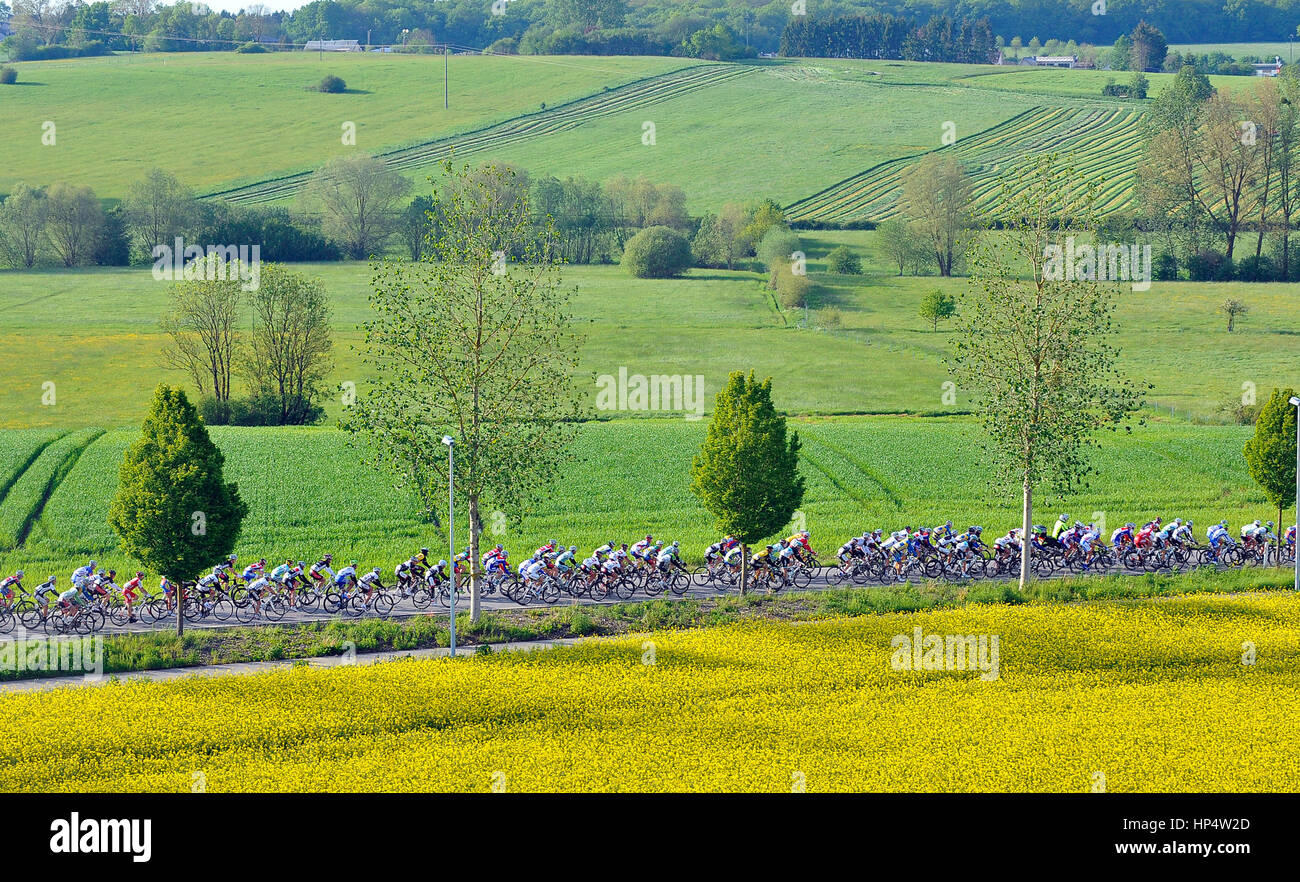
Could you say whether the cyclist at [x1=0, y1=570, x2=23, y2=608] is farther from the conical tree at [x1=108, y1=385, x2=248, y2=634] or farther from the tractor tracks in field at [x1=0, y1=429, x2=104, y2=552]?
the tractor tracks in field at [x1=0, y1=429, x2=104, y2=552]

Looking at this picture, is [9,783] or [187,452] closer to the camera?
[9,783]

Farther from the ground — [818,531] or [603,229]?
[603,229]

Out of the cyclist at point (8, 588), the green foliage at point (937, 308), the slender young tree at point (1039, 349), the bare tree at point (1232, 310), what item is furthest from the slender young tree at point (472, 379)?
the bare tree at point (1232, 310)

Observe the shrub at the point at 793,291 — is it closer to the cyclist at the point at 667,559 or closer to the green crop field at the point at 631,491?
the green crop field at the point at 631,491

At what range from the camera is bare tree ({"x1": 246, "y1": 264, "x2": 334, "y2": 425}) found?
6750cm

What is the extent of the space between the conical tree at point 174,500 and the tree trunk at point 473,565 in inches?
268

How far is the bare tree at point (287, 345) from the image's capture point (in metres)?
67.5

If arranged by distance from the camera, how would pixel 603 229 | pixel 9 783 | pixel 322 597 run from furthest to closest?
pixel 603 229 < pixel 322 597 < pixel 9 783

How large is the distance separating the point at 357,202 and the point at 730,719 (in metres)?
102

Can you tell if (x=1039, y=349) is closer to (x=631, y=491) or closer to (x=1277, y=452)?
(x=1277, y=452)
